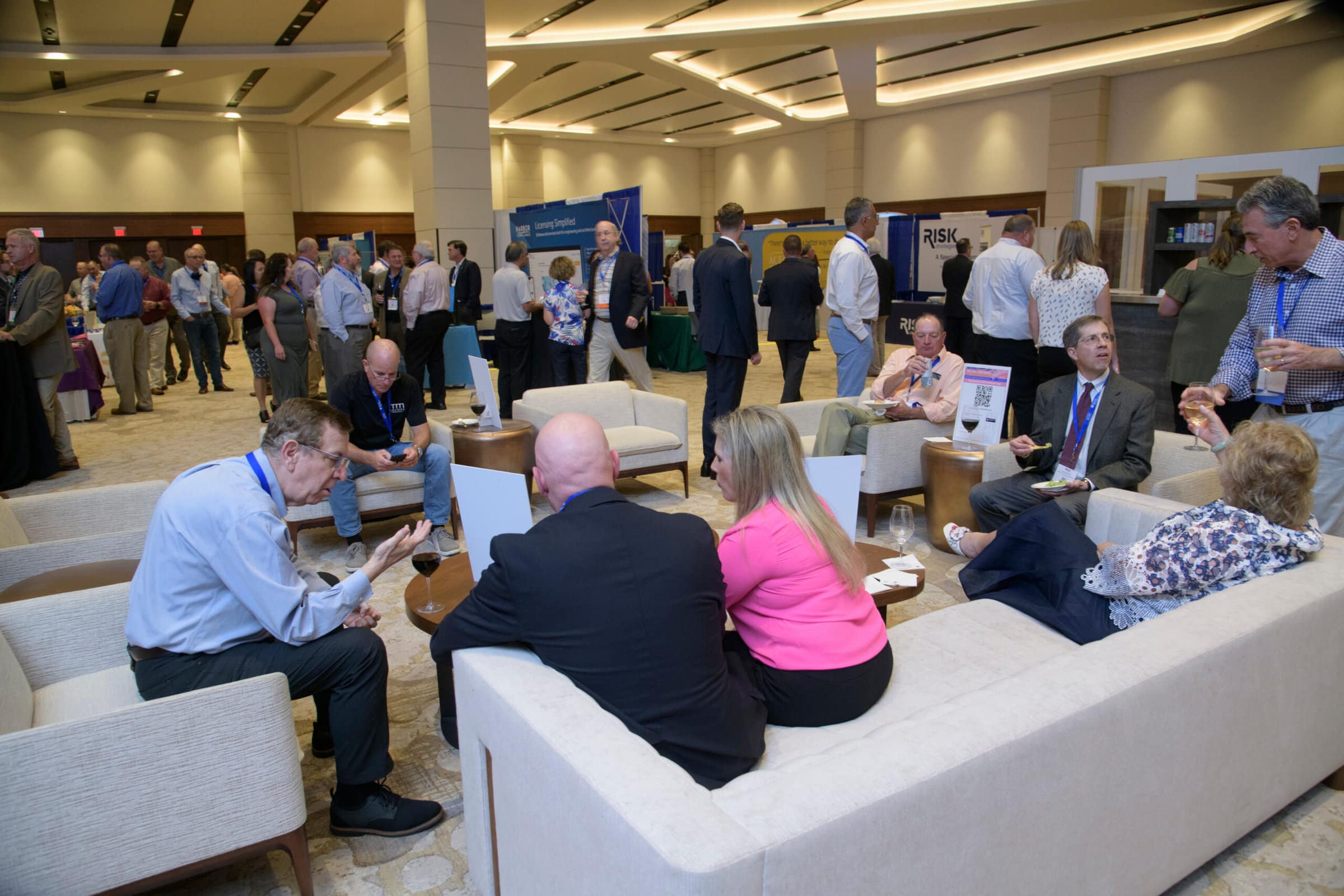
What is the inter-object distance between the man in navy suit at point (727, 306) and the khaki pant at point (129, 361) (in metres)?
6.09

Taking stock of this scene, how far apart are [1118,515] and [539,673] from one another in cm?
212

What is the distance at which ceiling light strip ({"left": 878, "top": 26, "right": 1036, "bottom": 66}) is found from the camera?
40.9 ft

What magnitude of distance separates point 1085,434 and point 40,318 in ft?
21.6

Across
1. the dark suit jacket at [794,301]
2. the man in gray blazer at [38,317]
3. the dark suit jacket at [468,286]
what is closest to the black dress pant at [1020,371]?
the dark suit jacket at [794,301]

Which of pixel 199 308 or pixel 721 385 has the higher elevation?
pixel 199 308

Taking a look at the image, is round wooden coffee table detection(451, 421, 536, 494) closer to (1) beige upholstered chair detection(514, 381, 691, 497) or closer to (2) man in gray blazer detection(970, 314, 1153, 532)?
(1) beige upholstered chair detection(514, 381, 691, 497)

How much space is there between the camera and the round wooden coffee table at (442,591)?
271 centimetres

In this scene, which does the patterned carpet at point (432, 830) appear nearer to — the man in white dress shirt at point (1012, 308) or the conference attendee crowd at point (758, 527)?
the conference attendee crowd at point (758, 527)

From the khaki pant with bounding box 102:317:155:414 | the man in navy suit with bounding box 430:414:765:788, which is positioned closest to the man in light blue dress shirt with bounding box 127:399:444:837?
the man in navy suit with bounding box 430:414:765:788

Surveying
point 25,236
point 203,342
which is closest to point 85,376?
point 203,342

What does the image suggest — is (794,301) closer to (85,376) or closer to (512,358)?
(512,358)

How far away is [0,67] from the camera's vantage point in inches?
500

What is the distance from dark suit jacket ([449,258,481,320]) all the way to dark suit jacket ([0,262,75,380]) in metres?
3.46

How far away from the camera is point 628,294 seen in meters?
7.13
